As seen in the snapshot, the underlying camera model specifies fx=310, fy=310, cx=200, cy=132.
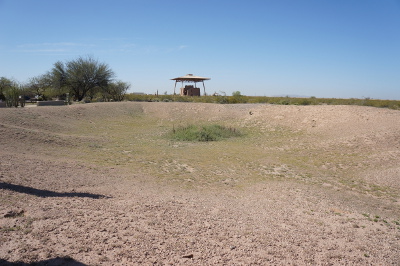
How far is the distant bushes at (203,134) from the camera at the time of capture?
63.4ft

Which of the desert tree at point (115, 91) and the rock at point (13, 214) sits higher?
the desert tree at point (115, 91)

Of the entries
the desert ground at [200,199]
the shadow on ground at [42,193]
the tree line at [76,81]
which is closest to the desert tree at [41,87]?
the tree line at [76,81]

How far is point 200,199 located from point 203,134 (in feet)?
38.7

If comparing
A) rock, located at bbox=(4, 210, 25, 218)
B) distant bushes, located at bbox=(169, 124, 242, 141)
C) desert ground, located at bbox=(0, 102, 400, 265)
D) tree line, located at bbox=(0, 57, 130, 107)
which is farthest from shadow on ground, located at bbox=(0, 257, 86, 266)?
tree line, located at bbox=(0, 57, 130, 107)

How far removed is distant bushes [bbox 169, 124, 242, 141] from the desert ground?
0.96 m

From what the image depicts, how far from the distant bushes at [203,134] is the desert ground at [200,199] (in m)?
0.96

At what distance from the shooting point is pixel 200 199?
789 cm

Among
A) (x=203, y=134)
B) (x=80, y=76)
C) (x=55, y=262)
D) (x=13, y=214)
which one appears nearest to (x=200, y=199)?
(x=13, y=214)

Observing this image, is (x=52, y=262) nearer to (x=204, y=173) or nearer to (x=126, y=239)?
(x=126, y=239)

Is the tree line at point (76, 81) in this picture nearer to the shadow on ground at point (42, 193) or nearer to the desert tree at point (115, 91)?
the desert tree at point (115, 91)

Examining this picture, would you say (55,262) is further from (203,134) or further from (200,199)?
(203,134)

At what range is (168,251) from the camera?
4668 mm

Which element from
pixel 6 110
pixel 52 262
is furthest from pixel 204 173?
pixel 6 110

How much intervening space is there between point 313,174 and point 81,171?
26.8ft
